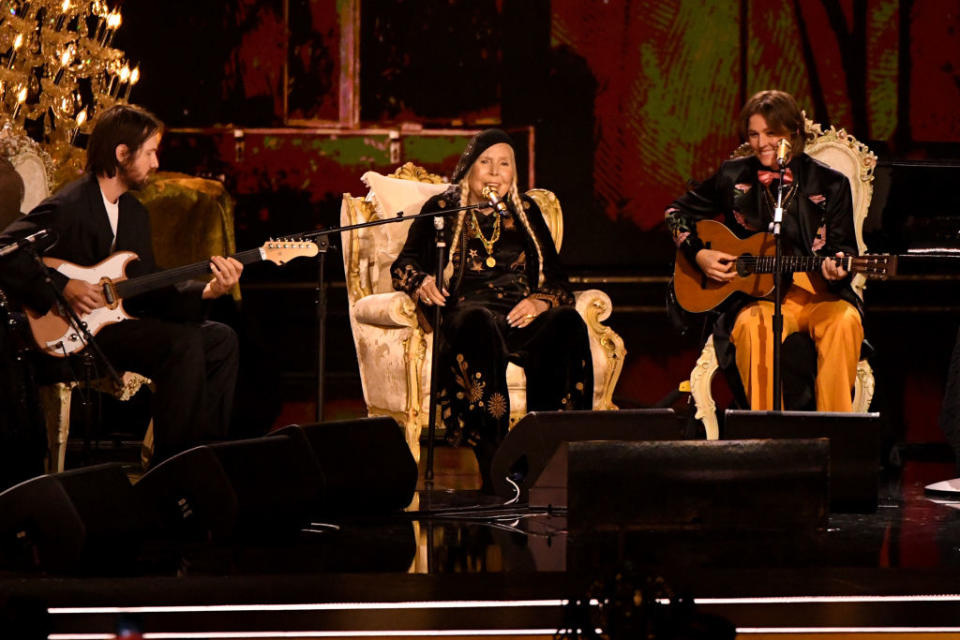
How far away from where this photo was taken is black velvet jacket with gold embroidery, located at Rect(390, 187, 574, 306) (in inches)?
201

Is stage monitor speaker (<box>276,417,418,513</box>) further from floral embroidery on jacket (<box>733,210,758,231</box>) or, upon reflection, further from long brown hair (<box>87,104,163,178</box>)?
floral embroidery on jacket (<box>733,210,758,231</box>)

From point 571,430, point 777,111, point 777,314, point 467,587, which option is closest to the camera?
point 467,587

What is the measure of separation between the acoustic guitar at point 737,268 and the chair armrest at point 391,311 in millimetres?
1085

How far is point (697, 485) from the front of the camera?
11.2 feet

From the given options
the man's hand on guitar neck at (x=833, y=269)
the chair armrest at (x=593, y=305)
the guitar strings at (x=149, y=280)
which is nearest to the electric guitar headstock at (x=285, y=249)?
the guitar strings at (x=149, y=280)

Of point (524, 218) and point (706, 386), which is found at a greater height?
point (524, 218)

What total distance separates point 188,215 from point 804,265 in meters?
2.76

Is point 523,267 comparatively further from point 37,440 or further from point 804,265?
point 37,440

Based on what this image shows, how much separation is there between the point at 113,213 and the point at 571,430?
1997 millimetres

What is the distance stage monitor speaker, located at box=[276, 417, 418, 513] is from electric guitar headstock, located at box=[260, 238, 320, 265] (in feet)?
3.05

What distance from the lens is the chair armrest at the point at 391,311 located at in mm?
4988

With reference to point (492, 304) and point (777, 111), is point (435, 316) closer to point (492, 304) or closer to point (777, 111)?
point (492, 304)

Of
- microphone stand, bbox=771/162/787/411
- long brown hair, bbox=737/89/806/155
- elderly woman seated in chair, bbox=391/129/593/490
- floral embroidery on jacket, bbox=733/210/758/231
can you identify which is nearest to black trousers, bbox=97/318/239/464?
elderly woman seated in chair, bbox=391/129/593/490

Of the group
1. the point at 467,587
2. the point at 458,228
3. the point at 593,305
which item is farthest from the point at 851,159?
the point at 467,587
